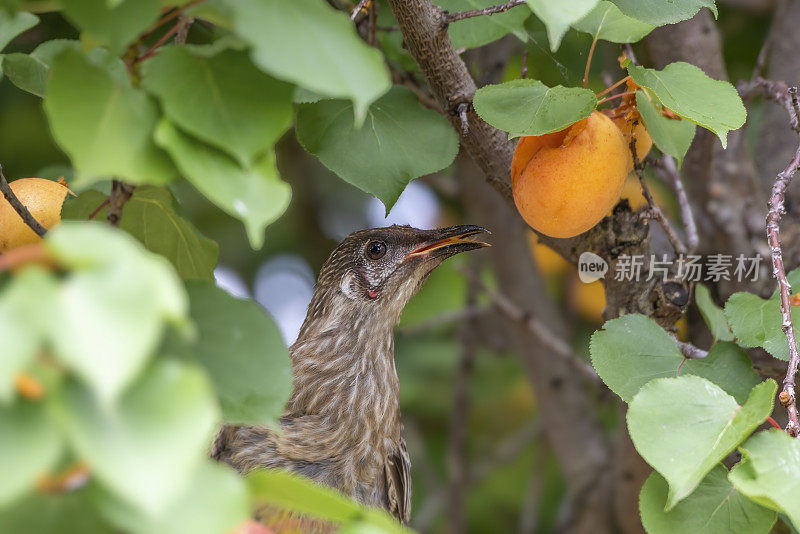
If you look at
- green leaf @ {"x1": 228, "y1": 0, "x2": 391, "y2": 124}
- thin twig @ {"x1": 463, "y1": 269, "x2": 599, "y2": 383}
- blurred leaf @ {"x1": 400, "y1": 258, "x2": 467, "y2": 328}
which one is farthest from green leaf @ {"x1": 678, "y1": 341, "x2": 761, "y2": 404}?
blurred leaf @ {"x1": 400, "y1": 258, "x2": 467, "y2": 328}

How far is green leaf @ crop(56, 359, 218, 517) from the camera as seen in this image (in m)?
0.85

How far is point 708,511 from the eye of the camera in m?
1.62

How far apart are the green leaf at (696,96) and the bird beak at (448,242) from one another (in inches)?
40.0

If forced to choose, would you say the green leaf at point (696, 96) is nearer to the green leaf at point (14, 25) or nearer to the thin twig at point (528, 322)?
the green leaf at point (14, 25)

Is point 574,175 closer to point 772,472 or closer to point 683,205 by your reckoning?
point 772,472

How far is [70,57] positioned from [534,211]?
1.07m

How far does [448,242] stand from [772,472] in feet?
5.26

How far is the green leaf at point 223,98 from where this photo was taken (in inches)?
47.8

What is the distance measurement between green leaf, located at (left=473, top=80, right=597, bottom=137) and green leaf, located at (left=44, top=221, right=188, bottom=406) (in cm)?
94

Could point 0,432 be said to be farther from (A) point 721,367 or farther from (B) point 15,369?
(A) point 721,367

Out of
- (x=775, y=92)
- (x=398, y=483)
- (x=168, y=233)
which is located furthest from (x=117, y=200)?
(x=775, y=92)

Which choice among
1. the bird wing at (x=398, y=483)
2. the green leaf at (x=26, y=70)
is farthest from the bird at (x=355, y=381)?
the green leaf at (x=26, y=70)

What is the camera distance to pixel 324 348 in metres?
2.85

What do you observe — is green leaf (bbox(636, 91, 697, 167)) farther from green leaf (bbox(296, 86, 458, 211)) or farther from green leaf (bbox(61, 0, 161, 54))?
green leaf (bbox(61, 0, 161, 54))
